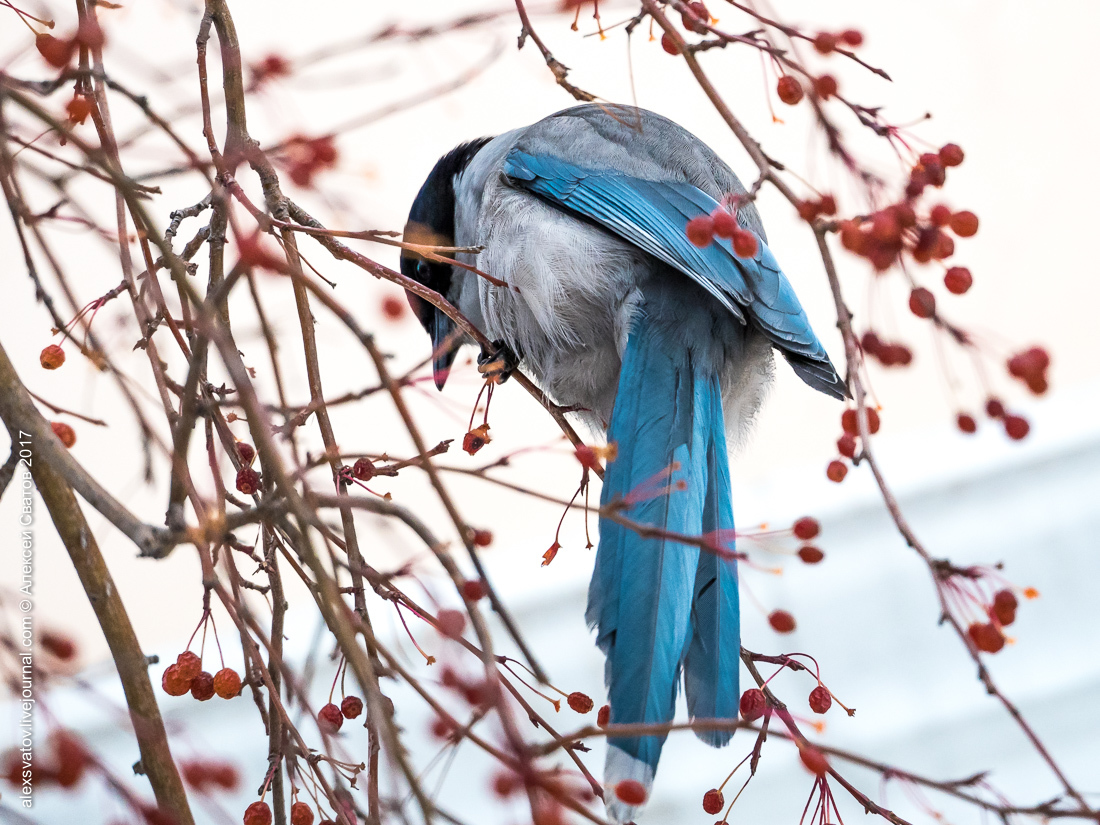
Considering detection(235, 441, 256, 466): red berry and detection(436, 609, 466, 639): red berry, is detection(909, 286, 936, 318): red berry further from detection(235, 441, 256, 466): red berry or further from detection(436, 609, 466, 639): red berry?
detection(235, 441, 256, 466): red berry

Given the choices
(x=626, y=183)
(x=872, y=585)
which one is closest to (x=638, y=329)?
(x=626, y=183)

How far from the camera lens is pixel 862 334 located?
0.92 m

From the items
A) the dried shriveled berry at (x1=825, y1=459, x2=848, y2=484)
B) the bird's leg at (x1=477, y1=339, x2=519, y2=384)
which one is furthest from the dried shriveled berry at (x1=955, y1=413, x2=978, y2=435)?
the bird's leg at (x1=477, y1=339, x2=519, y2=384)

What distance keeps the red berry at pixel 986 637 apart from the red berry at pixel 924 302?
251 millimetres

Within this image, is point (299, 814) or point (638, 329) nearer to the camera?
point (299, 814)

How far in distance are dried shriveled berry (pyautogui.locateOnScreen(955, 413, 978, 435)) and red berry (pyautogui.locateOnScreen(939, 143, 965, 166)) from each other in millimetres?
226

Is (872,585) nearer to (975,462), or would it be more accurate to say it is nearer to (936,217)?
(975,462)

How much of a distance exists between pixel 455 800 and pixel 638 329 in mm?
1570

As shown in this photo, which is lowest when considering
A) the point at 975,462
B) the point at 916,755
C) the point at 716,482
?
the point at 716,482

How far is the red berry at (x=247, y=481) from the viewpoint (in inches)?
41.0

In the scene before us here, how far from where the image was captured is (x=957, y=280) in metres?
0.89

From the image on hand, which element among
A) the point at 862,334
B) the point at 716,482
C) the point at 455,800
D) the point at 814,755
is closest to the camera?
the point at 814,755

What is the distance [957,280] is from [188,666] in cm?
75

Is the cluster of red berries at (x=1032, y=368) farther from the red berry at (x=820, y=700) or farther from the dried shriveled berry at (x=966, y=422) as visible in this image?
the red berry at (x=820, y=700)
